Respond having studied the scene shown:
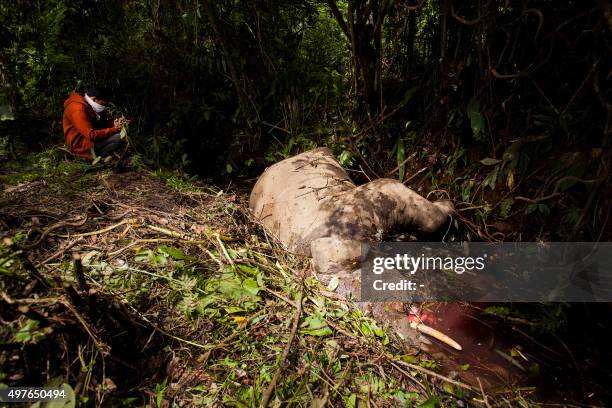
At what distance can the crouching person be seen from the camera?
12.9 ft

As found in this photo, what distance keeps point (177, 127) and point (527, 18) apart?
11.7 feet

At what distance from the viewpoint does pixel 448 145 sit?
349 cm

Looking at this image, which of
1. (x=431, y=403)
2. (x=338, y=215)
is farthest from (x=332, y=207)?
(x=431, y=403)

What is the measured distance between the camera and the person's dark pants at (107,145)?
159 inches

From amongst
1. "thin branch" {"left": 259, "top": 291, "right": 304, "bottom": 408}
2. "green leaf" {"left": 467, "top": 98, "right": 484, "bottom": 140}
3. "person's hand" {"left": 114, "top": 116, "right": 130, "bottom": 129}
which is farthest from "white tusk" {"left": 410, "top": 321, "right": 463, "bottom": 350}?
"person's hand" {"left": 114, "top": 116, "right": 130, "bottom": 129}

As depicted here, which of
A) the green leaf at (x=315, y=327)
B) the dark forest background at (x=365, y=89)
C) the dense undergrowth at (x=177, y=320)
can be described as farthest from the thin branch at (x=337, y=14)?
the green leaf at (x=315, y=327)

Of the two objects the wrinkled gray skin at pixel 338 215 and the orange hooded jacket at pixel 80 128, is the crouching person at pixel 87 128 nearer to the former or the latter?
the orange hooded jacket at pixel 80 128

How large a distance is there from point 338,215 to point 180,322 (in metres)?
1.30

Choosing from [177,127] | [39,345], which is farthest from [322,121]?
[39,345]

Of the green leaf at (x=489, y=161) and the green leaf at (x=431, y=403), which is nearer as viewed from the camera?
the green leaf at (x=431, y=403)

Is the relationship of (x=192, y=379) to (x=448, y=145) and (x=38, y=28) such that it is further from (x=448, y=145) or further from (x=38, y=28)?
(x=38, y=28)

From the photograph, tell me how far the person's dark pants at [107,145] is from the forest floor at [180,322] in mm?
1346

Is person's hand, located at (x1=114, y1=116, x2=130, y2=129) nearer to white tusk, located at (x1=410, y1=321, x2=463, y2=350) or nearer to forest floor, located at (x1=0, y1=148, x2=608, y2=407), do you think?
forest floor, located at (x1=0, y1=148, x2=608, y2=407)

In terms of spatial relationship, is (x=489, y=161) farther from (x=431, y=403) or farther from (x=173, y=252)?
(x=173, y=252)
